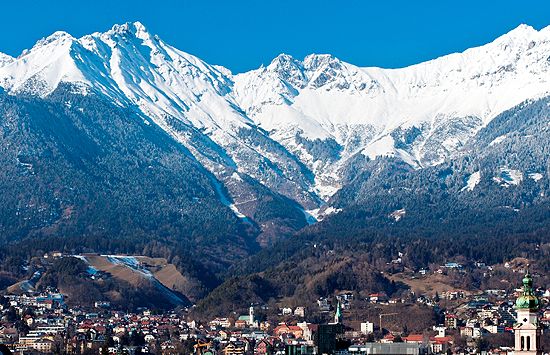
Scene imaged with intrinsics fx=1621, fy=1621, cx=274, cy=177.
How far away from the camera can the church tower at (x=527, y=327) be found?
68.8m

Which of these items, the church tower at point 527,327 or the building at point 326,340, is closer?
the church tower at point 527,327

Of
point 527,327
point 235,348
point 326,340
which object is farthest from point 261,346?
point 527,327

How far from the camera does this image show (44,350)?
17862 cm

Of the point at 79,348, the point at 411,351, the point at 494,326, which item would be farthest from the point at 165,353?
the point at 411,351

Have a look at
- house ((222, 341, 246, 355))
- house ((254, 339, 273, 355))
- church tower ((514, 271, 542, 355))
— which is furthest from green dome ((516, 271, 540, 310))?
house ((222, 341, 246, 355))

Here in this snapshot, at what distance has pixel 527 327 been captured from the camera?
68.8m

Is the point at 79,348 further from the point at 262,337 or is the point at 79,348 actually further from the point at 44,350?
the point at 262,337

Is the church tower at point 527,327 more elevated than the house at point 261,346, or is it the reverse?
the house at point 261,346

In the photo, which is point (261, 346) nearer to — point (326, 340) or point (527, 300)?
point (326, 340)

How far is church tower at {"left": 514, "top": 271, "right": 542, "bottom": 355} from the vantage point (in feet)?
226

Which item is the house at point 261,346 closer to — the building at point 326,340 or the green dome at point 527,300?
the building at point 326,340

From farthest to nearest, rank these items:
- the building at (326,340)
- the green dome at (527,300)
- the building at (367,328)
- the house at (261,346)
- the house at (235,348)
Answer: the building at (367,328) → the house at (235,348) → the house at (261,346) → the building at (326,340) → the green dome at (527,300)

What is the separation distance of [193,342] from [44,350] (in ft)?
56.0

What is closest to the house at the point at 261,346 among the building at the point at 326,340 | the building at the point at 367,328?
the building at the point at 367,328
